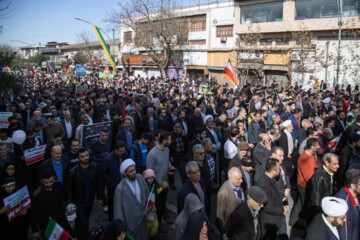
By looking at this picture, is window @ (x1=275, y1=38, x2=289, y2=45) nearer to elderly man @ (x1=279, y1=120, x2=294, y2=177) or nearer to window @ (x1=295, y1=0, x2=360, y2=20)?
window @ (x1=295, y1=0, x2=360, y2=20)

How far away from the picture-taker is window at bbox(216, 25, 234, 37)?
3073 centimetres

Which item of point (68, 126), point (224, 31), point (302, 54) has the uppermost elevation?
point (224, 31)

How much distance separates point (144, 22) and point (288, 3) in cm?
1944

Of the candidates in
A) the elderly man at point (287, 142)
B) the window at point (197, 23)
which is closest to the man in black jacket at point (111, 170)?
the elderly man at point (287, 142)

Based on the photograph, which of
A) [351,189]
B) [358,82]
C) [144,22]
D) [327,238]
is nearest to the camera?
[327,238]

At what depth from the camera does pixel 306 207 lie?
5062 millimetres

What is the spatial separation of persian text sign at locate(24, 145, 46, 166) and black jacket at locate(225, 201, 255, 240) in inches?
164

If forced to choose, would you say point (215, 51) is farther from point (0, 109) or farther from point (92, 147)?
point (92, 147)

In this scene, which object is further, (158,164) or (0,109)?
(0,109)

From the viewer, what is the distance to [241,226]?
335 cm

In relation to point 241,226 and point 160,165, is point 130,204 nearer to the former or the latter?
point 160,165

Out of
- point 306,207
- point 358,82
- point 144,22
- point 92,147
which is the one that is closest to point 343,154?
point 306,207

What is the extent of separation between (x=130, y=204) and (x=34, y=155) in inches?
111

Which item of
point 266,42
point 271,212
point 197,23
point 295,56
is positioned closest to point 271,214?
point 271,212
